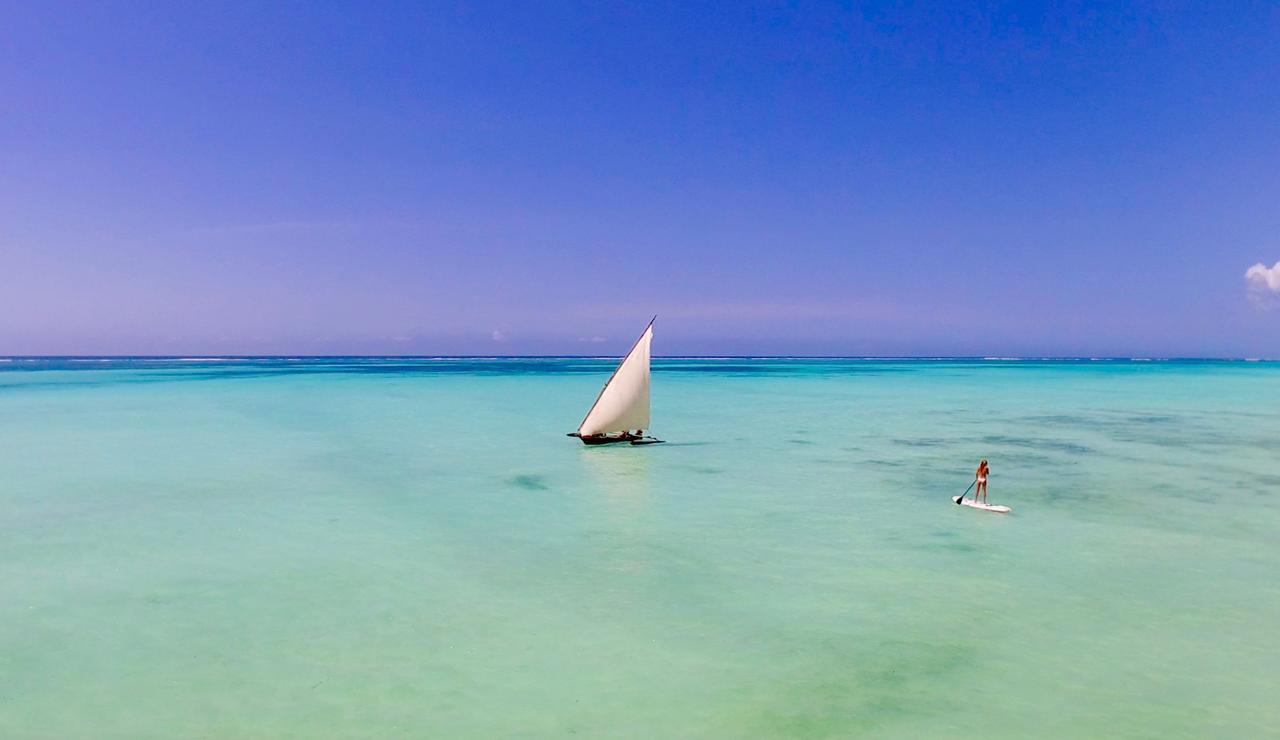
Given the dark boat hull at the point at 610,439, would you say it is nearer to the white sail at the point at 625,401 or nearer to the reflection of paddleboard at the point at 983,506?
the white sail at the point at 625,401

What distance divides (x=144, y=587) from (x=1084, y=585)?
16268 millimetres

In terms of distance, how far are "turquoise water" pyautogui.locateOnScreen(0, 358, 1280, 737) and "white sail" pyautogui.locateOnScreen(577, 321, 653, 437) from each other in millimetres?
2336

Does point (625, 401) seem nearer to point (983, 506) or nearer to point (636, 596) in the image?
point (983, 506)

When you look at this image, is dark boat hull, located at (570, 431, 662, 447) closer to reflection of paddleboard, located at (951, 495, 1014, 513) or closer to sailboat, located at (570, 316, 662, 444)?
sailboat, located at (570, 316, 662, 444)

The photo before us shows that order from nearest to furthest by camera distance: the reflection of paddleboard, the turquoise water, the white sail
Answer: the turquoise water < the reflection of paddleboard < the white sail

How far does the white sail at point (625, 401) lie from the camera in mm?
29359

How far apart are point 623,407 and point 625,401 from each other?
0.29 meters

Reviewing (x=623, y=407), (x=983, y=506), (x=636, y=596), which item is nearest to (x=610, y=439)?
(x=623, y=407)

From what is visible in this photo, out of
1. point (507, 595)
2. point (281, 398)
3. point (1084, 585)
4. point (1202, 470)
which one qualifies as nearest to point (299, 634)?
point (507, 595)

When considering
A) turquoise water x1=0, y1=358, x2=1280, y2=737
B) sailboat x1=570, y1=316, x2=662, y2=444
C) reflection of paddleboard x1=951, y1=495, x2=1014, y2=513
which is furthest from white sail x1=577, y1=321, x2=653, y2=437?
reflection of paddleboard x1=951, y1=495, x2=1014, y2=513

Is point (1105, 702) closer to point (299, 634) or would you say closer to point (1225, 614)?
point (1225, 614)

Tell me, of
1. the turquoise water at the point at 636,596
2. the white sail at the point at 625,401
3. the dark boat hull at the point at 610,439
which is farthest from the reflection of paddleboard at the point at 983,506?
the dark boat hull at the point at 610,439

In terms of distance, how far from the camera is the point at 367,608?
12.1 m

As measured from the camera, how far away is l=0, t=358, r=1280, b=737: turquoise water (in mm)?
8891
